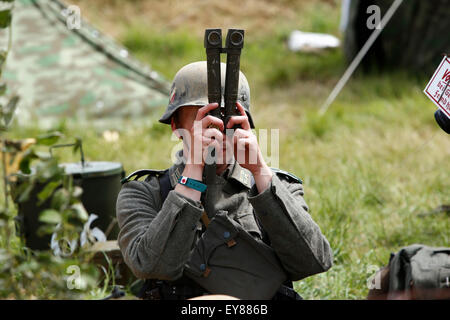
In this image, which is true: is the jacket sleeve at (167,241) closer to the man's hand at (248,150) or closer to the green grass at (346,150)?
the man's hand at (248,150)

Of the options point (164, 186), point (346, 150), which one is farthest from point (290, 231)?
point (346, 150)

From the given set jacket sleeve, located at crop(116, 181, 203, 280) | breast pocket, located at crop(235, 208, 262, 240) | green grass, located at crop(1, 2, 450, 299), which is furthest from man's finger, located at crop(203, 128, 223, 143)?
green grass, located at crop(1, 2, 450, 299)

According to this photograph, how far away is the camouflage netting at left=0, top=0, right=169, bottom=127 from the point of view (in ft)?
23.3

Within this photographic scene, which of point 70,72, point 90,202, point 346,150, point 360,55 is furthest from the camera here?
point 360,55

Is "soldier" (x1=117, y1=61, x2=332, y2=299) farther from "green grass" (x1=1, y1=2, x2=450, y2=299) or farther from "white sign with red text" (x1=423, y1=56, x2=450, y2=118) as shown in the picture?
"green grass" (x1=1, y1=2, x2=450, y2=299)

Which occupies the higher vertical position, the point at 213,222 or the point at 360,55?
the point at 360,55

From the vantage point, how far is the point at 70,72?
7203 millimetres

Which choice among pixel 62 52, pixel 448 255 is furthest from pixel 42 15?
pixel 448 255

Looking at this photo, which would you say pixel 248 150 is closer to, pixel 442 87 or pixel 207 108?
pixel 207 108

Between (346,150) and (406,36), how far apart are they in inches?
140

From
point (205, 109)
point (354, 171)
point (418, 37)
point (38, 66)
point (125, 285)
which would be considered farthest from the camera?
point (418, 37)

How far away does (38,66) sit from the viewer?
721 centimetres
